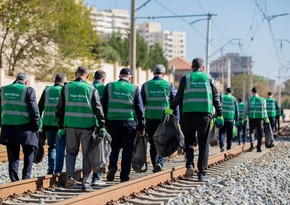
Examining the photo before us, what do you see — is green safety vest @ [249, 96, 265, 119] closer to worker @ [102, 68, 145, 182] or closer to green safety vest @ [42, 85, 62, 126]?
green safety vest @ [42, 85, 62, 126]

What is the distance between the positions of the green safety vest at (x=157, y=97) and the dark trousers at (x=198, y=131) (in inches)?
35.9

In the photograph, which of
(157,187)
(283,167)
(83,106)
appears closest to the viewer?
(83,106)

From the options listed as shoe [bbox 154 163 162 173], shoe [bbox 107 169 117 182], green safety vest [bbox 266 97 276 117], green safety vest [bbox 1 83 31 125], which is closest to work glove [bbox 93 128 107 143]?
green safety vest [bbox 1 83 31 125]

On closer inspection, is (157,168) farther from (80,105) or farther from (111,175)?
(80,105)

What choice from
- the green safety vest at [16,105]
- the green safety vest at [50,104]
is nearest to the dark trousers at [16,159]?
the green safety vest at [16,105]

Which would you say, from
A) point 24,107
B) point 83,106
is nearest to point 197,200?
point 83,106

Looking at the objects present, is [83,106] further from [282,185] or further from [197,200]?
[282,185]

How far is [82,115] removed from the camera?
10141 millimetres

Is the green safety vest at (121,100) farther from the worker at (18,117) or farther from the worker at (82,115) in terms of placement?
the worker at (18,117)

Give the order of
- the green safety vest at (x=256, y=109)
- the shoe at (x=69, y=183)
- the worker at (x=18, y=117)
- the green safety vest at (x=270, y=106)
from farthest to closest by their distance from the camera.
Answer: the green safety vest at (x=270, y=106) < the green safety vest at (x=256, y=109) < the worker at (x=18, y=117) < the shoe at (x=69, y=183)

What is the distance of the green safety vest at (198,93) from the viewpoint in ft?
37.8

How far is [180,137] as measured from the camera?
11.9 m

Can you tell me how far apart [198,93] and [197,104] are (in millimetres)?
190

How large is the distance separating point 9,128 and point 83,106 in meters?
1.42
